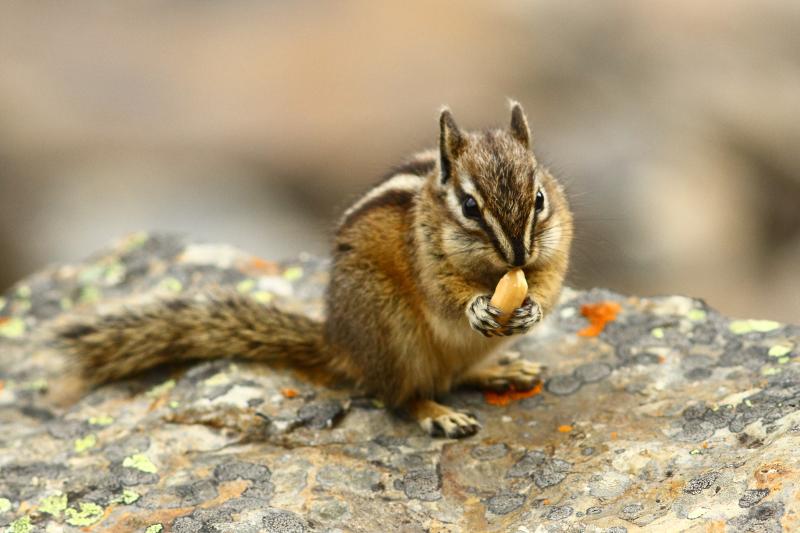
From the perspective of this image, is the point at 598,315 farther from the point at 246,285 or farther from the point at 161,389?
the point at 161,389

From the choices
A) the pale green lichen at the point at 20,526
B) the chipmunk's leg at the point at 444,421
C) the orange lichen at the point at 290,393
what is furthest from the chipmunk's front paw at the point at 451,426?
the pale green lichen at the point at 20,526

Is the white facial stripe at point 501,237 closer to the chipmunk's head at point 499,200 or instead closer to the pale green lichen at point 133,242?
the chipmunk's head at point 499,200

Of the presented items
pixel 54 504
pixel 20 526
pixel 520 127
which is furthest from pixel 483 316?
pixel 20 526

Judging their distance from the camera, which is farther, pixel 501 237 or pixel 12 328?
pixel 12 328

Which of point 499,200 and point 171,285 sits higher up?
point 499,200

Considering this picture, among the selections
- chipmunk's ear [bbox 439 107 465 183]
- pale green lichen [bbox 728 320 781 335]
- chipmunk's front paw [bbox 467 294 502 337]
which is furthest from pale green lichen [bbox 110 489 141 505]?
pale green lichen [bbox 728 320 781 335]

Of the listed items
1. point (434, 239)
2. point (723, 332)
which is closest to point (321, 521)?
point (434, 239)

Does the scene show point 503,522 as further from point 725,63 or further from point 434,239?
point 725,63
